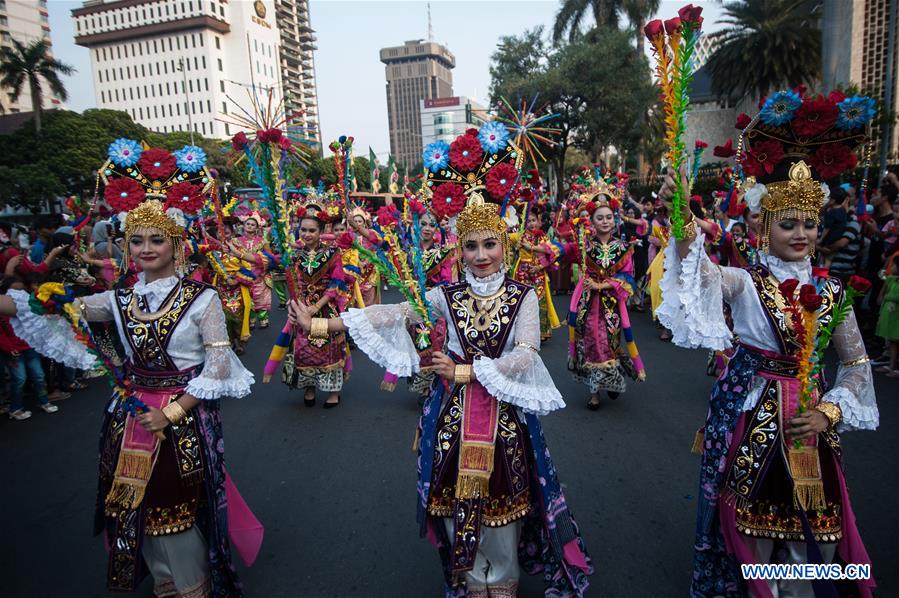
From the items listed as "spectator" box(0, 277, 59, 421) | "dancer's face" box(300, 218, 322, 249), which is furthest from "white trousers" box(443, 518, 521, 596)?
"spectator" box(0, 277, 59, 421)

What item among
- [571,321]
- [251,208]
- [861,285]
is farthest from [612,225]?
[251,208]

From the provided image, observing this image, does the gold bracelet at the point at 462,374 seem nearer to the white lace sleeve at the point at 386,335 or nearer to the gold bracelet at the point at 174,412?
the white lace sleeve at the point at 386,335

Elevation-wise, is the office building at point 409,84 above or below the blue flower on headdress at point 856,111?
above

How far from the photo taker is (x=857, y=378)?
2.73 meters

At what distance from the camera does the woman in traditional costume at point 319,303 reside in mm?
6535

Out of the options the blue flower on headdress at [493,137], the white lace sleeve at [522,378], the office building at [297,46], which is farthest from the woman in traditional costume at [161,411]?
the office building at [297,46]

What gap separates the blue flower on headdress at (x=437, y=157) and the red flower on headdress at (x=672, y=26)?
6.07ft

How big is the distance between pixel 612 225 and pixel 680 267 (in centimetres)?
381

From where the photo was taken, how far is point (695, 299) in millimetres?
2549

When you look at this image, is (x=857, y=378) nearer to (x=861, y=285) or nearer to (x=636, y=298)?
(x=861, y=285)

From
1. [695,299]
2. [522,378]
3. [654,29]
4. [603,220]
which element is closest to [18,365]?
[522,378]

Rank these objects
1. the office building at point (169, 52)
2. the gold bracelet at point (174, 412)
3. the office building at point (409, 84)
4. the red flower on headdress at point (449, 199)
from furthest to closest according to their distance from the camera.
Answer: the office building at point (409, 84) → the office building at point (169, 52) → the red flower on headdress at point (449, 199) → the gold bracelet at point (174, 412)

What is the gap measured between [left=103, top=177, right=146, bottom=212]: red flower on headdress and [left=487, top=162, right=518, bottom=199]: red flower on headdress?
2159 millimetres

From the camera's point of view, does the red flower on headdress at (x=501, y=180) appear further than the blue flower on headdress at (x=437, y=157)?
No
